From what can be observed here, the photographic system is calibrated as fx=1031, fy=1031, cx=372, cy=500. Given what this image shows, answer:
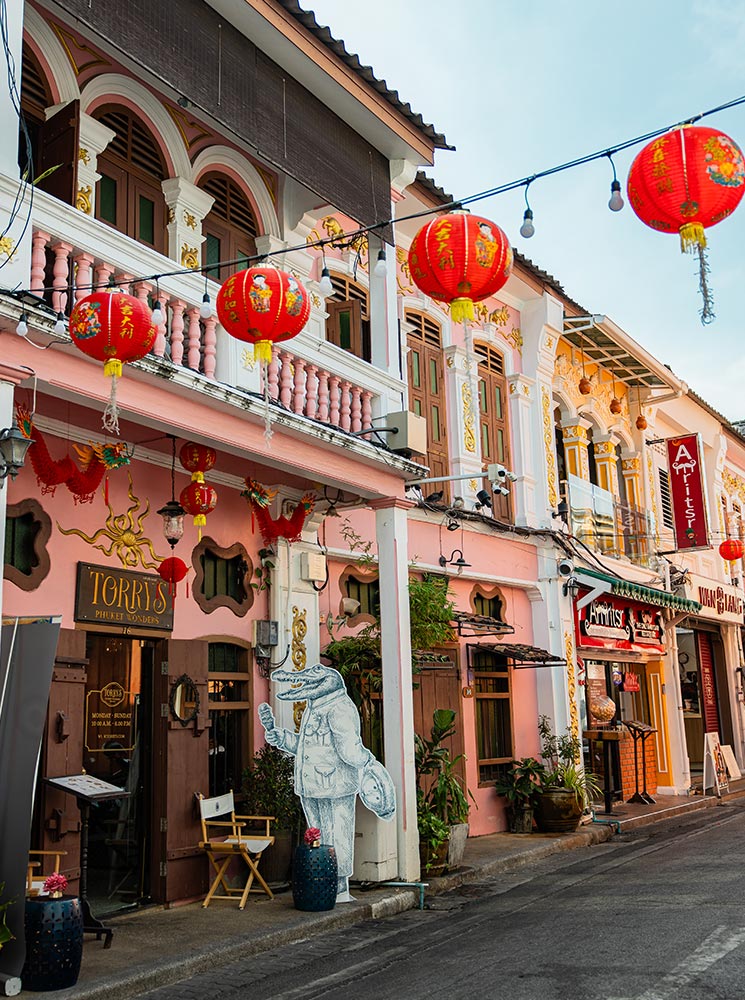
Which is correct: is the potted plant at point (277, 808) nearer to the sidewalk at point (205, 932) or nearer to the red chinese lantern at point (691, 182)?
the sidewalk at point (205, 932)

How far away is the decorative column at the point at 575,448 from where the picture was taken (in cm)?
1725

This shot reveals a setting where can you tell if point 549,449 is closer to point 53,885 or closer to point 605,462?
point 605,462

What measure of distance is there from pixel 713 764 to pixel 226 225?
1334 centimetres

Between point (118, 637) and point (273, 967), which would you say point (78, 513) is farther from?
point (273, 967)

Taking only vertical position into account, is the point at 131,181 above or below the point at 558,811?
above

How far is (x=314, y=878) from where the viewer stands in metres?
8.38

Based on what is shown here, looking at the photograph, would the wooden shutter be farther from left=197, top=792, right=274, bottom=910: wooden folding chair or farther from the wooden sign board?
the wooden sign board

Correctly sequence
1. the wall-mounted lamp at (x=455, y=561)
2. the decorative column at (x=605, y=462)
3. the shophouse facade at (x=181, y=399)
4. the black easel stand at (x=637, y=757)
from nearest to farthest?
the shophouse facade at (x=181, y=399), the wall-mounted lamp at (x=455, y=561), the black easel stand at (x=637, y=757), the decorative column at (x=605, y=462)

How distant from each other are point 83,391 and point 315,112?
12.1ft

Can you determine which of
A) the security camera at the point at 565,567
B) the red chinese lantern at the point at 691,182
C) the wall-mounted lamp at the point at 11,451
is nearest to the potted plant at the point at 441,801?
the security camera at the point at 565,567

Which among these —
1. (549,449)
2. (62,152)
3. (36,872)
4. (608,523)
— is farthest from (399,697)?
(608,523)

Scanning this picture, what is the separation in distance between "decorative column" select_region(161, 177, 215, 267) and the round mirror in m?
3.79

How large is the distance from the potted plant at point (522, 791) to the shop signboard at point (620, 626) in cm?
277

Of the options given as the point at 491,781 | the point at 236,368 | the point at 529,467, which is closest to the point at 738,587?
the point at 529,467
